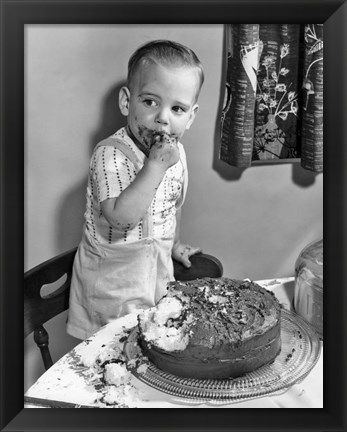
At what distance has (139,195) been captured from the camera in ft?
2.03

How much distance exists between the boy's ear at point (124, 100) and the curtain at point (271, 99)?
5.0 inches

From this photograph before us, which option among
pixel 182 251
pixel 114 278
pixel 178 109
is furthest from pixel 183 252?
pixel 178 109

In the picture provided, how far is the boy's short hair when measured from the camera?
0.62 metres

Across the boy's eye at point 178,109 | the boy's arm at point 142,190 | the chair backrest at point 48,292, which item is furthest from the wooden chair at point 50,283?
the boy's eye at point 178,109

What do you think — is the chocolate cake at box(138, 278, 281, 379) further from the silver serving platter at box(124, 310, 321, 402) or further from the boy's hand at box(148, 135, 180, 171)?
the boy's hand at box(148, 135, 180, 171)

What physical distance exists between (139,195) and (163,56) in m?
0.17

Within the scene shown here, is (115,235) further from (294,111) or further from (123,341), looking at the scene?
(294,111)

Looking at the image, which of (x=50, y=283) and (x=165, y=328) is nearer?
(x=165, y=328)

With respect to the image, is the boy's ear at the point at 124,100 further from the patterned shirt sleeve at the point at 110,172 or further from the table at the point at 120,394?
the table at the point at 120,394

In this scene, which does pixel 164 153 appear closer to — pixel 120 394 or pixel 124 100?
pixel 124 100

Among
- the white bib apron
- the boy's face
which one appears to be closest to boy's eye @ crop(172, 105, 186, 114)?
the boy's face

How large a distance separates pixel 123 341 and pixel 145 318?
64 millimetres

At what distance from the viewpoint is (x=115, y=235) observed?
694mm
